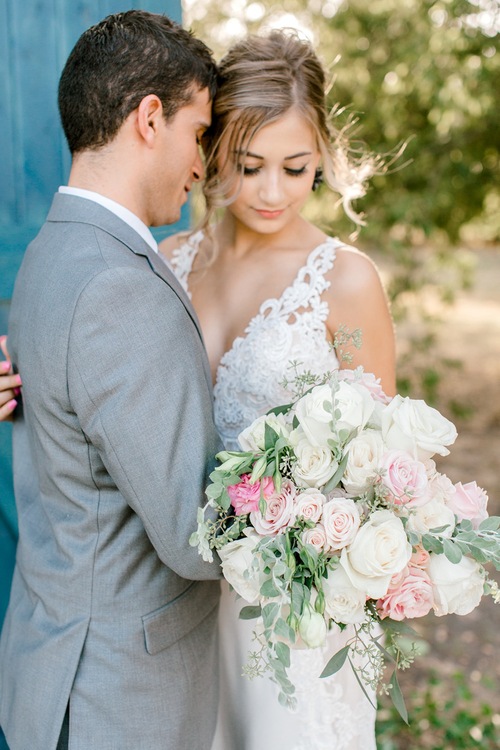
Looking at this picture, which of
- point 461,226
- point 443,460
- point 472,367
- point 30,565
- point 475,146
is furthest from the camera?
point 472,367

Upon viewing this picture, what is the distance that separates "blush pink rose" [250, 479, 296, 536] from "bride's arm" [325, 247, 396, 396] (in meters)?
0.93

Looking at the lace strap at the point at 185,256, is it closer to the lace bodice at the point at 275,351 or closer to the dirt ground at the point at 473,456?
the lace bodice at the point at 275,351

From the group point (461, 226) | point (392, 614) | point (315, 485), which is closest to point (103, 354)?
point (315, 485)

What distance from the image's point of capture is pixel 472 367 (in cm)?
1064

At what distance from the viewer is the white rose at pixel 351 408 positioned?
155cm

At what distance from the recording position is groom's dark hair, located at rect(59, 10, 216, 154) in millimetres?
1805

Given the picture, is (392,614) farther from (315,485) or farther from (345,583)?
(315,485)

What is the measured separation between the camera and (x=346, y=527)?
1.50 m

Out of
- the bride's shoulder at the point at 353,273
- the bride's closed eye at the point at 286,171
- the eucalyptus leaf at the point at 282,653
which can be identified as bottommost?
the eucalyptus leaf at the point at 282,653

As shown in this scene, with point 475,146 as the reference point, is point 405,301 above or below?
below

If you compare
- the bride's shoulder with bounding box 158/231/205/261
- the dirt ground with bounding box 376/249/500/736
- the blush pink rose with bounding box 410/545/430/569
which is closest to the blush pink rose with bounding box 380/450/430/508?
the blush pink rose with bounding box 410/545/430/569

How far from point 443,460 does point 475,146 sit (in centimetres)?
291

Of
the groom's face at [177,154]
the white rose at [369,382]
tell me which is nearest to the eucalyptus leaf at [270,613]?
the white rose at [369,382]

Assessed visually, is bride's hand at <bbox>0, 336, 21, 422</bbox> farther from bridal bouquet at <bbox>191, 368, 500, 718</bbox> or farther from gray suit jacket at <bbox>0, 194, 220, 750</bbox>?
bridal bouquet at <bbox>191, 368, 500, 718</bbox>
